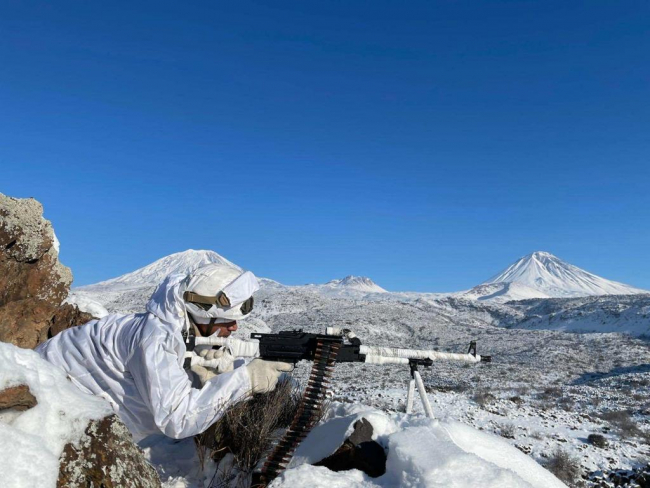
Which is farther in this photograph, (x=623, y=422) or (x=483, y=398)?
(x=483, y=398)

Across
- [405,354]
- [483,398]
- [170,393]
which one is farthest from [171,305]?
[483,398]

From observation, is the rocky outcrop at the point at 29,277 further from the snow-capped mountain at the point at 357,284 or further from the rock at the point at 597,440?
the snow-capped mountain at the point at 357,284

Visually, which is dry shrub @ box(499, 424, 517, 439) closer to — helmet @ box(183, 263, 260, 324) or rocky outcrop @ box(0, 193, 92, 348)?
helmet @ box(183, 263, 260, 324)

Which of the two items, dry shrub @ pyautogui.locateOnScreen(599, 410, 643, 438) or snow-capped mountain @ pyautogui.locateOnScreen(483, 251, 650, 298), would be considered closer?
dry shrub @ pyautogui.locateOnScreen(599, 410, 643, 438)

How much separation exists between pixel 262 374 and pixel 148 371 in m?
0.84

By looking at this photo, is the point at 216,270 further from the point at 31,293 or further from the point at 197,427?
the point at 31,293

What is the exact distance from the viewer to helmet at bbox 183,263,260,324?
11.1ft

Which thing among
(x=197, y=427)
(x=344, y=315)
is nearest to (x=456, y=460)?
(x=197, y=427)

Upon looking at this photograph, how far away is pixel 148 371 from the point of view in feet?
9.29

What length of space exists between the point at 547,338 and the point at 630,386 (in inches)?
713

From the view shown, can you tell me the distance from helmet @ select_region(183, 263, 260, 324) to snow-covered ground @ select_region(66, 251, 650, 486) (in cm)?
145

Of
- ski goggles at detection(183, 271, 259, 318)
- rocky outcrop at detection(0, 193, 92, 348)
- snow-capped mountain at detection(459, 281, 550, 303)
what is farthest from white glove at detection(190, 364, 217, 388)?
snow-capped mountain at detection(459, 281, 550, 303)

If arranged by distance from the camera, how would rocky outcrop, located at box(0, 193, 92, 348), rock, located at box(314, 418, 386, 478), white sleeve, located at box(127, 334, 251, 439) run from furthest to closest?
rocky outcrop, located at box(0, 193, 92, 348)
rock, located at box(314, 418, 386, 478)
white sleeve, located at box(127, 334, 251, 439)

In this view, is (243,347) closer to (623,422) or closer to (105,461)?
(105,461)
